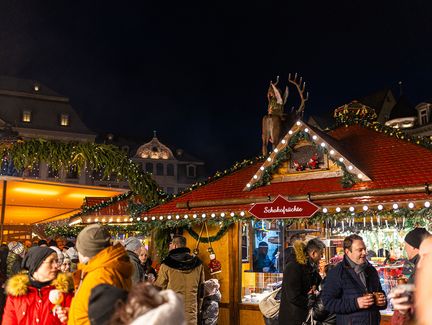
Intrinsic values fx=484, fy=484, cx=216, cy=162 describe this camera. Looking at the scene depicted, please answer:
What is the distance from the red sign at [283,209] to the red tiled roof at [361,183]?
27 cm

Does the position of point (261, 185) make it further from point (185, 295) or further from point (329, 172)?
point (185, 295)

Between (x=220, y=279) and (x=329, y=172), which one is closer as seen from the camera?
(x=329, y=172)

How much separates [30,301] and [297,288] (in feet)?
10.1

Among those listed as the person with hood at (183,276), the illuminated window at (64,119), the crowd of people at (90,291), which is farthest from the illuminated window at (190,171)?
the crowd of people at (90,291)

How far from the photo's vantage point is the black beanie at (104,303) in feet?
7.73

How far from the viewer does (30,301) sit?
4117 mm

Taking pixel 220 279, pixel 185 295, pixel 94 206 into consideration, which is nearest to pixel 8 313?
pixel 185 295

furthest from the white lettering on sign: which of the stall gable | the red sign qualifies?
the stall gable

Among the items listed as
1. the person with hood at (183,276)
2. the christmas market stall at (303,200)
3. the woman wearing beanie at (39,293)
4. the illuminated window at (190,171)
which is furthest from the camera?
the illuminated window at (190,171)

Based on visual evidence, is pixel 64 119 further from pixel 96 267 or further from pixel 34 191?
pixel 96 267

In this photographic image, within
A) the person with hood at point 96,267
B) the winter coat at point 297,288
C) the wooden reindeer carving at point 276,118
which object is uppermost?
the wooden reindeer carving at point 276,118

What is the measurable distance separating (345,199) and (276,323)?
100 inches

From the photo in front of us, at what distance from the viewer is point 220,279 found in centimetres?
1055

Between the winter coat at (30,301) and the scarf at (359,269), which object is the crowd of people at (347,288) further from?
the winter coat at (30,301)
